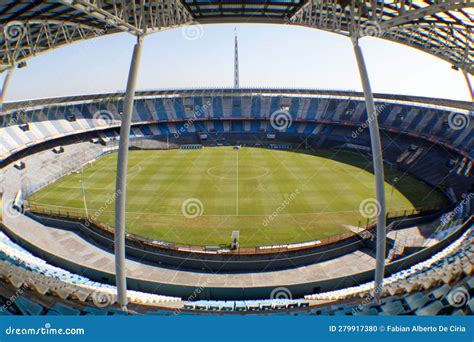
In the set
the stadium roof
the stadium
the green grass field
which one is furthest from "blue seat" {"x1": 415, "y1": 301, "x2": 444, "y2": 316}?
the green grass field

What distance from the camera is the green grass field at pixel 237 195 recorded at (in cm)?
2478

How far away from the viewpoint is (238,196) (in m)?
32.3

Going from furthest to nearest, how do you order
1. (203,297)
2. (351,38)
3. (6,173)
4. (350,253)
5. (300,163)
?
1. (300,163)
2. (6,173)
3. (350,253)
4. (203,297)
5. (351,38)

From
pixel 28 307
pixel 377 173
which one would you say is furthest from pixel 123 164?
pixel 377 173

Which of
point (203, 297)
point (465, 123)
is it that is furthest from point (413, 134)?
point (203, 297)

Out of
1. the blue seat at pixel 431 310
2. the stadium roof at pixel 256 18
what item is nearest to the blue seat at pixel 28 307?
the blue seat at pixel 431 310

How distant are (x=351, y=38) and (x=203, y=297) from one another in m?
15.3

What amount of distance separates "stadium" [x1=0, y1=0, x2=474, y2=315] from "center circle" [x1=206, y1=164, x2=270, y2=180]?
0.95 ft

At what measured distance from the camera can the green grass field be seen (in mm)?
24781

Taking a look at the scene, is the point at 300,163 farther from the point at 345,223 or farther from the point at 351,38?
the point at 351,38

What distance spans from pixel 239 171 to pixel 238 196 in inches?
366

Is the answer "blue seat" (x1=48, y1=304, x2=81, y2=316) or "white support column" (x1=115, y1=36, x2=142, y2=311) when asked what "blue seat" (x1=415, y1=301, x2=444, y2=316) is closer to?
"blue seat" (x1=48, y1=304, x2=81, y2=316)

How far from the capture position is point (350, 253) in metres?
21.2

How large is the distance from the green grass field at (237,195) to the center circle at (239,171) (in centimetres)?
14
